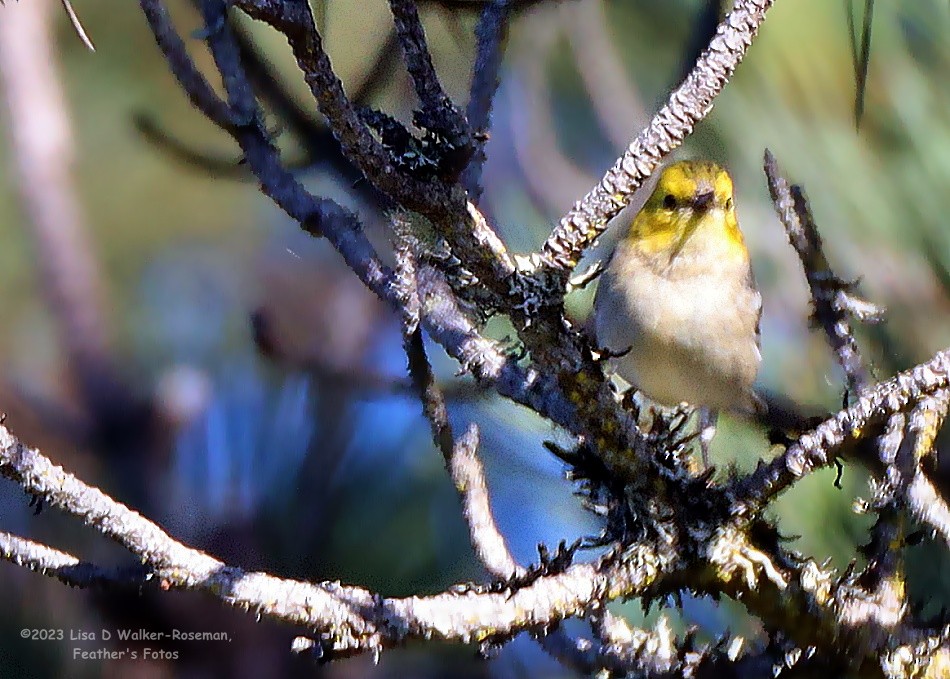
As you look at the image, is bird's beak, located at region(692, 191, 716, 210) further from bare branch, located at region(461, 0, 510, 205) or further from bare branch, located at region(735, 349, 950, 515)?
bare branch, located at region(735, 349, 950, 515)

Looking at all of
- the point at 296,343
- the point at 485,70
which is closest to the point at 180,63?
the point at 485,70

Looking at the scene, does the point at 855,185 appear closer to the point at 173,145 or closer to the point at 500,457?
the point at 500,457

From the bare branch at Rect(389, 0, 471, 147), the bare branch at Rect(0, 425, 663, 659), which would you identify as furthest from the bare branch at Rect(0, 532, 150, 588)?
the bare branch at Rect(389, 0, 471, 147)

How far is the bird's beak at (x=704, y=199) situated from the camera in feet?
2.12

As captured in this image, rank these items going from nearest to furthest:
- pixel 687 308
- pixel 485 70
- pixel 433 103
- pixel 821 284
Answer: pixel 433 103, pixel 821 284, pixel 485 70, pixel 687 308

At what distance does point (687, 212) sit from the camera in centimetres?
72

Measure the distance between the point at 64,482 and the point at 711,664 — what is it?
0.32 meters

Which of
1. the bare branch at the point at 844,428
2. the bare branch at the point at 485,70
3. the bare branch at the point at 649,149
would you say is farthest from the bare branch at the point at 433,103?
the bare branch at the point at 485,70

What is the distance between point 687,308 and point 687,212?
3.0 inches

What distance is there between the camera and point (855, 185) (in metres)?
0.49

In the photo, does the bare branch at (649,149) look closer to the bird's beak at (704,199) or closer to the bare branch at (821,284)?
the bare branch at (821,284)

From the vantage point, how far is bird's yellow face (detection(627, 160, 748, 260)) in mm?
640

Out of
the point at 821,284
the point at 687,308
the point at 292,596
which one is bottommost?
the point at 292,596

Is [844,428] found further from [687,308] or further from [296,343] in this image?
[296,343]
